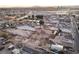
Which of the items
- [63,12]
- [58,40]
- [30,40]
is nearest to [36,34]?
[30,40]
